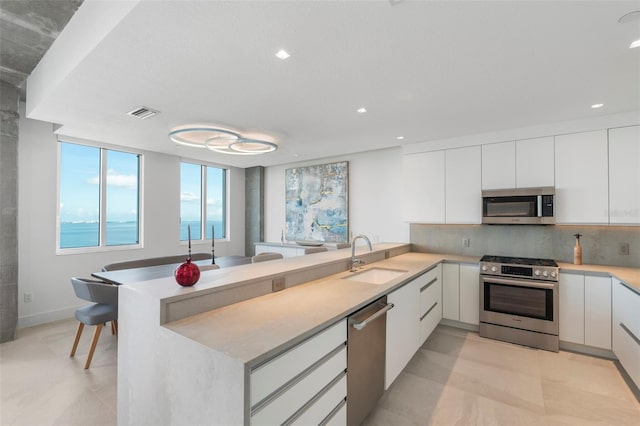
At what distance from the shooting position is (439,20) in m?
1.62

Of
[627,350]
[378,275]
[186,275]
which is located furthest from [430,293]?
[186,275]

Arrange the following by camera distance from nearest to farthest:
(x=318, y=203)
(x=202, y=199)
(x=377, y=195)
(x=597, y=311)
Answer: (x=597, y=311) → (x=377, y=195) → (x=318, y=203) → (x=202, y=199)

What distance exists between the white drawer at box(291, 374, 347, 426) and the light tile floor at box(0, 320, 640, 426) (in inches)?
25.9

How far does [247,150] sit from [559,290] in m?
4.06

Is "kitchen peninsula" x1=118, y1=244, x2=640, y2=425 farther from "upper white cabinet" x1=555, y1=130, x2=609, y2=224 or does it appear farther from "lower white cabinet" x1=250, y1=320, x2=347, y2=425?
"upper white cabinet" x1=555, y1=130, x2=609, y2=224

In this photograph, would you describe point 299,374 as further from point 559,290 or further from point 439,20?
point 559,290

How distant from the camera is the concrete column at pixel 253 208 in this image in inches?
→ 257

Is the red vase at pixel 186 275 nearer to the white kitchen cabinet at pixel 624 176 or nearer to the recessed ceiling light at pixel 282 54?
the recessed ceiling light at pixel 282 54

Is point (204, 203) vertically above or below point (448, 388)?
A: above

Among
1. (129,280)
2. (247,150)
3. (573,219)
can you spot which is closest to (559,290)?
(573,219)

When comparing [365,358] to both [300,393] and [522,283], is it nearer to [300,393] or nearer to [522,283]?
[300,393]

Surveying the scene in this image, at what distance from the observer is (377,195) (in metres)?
4.93

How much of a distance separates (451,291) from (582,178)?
191cm

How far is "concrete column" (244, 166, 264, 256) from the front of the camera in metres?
6.53
